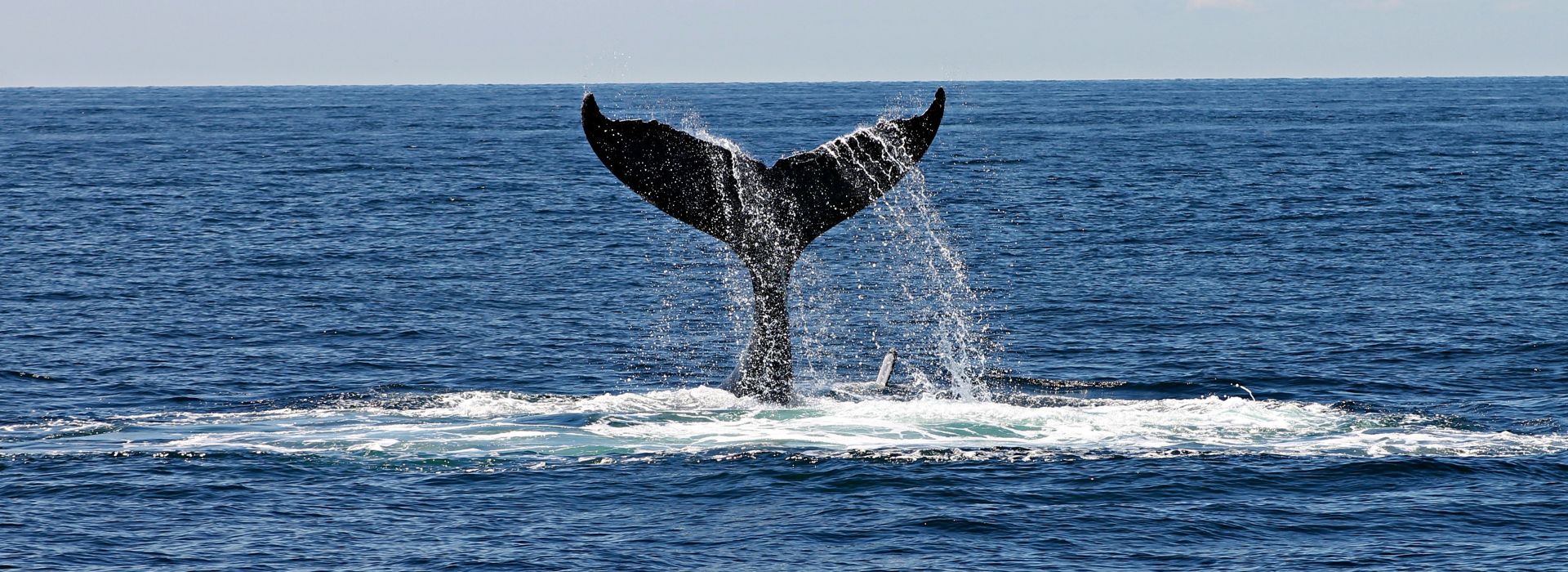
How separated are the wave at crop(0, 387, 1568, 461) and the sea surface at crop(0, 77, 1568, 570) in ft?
0.22

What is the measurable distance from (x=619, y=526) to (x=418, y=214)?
32473 mm

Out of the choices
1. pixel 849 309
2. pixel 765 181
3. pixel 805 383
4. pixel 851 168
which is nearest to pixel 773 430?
pixel 765 181

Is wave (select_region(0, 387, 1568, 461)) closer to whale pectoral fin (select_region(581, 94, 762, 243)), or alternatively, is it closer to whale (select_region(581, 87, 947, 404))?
whale (select_region(581, 87, 947, 404))

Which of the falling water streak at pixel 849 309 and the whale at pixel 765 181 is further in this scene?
the falling water streak at pixel 849 309

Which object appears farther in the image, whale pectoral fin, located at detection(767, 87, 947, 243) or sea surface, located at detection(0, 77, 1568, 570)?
whale pectoral fin, located at detection(767, 87, 947, 243)

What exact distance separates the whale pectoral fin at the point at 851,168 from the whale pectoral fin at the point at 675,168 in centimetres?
40

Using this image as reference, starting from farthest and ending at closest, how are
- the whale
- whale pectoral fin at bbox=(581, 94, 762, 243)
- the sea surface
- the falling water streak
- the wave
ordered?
the falling water streak, the wave, the whale, whale pectoral fin at bbox=(581, 94, 762, 243), the sea surface

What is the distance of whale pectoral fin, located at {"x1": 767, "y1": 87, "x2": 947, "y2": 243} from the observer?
15164mm

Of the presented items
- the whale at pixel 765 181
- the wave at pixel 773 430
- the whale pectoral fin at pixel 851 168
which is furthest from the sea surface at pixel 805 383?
the whale pectoral fin at pixel 851 168

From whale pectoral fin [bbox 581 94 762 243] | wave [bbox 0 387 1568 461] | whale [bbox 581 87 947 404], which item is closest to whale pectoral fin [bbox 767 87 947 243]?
whale [bbox 581 87 947 404]

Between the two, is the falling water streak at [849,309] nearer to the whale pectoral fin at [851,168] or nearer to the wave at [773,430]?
the whale pectoral fin at [851,168]

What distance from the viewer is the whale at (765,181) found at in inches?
596

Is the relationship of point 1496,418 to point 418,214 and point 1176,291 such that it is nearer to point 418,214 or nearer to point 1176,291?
point 1176,291

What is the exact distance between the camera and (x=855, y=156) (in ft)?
51.0
